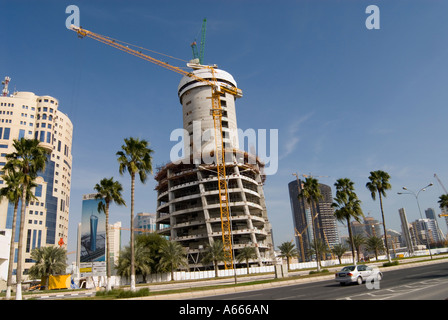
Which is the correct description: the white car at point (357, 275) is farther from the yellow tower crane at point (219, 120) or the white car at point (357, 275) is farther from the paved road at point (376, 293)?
the yellow tower crane at point (219, 120)

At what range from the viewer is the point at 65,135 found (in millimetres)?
143000

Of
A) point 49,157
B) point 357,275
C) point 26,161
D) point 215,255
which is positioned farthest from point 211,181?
point 49,157

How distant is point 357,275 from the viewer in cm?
2478

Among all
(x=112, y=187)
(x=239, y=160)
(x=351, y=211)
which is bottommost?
(x=351, y=211)

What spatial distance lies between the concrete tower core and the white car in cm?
4804

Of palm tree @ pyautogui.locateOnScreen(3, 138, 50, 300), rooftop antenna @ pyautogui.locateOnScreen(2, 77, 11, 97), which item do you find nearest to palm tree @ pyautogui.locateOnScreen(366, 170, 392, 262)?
palm tree @ pyautogui.locateOnScreen(3, 138, 50, 300)

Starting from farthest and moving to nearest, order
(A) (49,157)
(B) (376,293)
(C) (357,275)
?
(A) (49,157) → (C) (357,275) → (B) (376,293)

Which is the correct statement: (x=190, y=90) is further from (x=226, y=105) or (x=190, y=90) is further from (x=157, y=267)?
(x=157, y=267)

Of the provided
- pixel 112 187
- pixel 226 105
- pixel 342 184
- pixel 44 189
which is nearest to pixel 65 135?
pixel 44 189

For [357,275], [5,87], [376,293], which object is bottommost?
[376,293]

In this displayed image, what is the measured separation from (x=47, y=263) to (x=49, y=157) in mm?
81750

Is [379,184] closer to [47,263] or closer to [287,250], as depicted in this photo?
[287,250]
